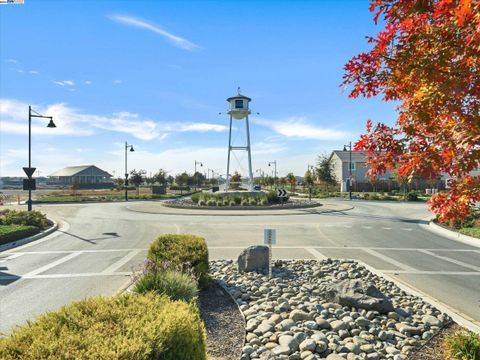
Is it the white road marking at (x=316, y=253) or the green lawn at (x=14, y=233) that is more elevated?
the green lawn at (x=14, y=233)

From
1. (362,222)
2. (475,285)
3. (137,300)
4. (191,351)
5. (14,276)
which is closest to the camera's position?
(191,351)

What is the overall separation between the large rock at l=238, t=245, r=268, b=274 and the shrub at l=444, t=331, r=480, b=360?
447cm

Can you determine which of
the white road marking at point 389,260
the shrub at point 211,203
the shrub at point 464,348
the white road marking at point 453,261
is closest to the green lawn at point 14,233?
the white road marking at point 389,260

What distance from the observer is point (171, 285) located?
208 inches

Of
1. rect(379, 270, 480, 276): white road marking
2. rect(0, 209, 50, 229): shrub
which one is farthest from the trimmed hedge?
rect(0, 209, 50, 229): shrub

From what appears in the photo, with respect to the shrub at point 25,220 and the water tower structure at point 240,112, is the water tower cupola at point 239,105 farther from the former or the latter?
the shrub at point 25,220

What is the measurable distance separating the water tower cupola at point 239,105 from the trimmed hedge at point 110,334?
34045 mm

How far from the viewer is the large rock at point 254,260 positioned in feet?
27.1

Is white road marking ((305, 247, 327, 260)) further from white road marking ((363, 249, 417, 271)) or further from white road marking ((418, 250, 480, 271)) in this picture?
white road marking ((418, 250, 480, 271))

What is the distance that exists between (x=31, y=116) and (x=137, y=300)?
22.5 m

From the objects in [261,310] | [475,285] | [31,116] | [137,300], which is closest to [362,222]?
[475,285]

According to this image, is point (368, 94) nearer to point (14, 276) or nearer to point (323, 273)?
point (323, 273)

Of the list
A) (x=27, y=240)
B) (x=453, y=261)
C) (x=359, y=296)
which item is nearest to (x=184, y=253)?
(x=359, y=296)

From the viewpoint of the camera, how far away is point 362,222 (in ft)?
65.6
